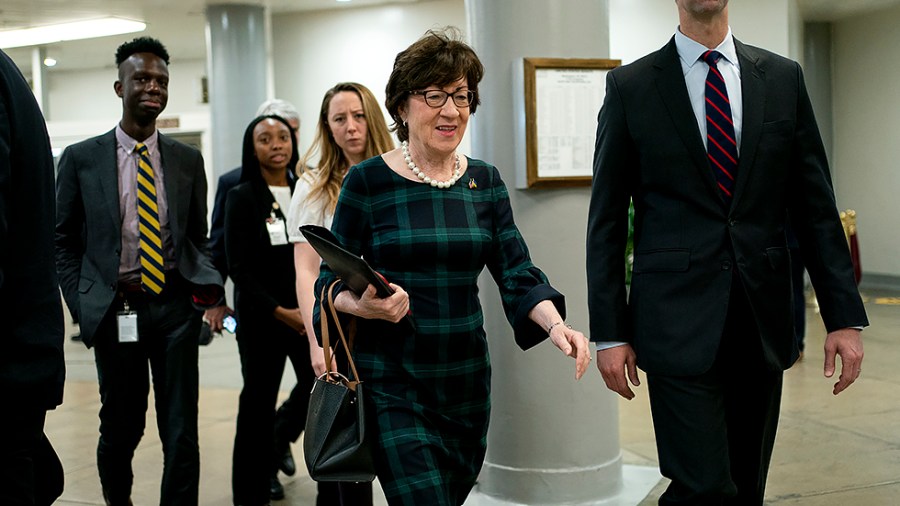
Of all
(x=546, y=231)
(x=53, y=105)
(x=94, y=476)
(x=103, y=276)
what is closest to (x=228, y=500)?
(x=94, y=476)

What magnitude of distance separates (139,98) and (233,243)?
2.87 ft

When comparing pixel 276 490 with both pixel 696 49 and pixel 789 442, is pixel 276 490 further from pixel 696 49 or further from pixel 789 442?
pixel 696 49

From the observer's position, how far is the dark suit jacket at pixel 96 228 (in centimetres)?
398

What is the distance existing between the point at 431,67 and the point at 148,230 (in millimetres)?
1810

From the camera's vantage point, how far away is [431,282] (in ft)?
8.87

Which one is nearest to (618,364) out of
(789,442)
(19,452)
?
(19,452)

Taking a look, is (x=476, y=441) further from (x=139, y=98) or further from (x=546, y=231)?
(x=139, y=98)

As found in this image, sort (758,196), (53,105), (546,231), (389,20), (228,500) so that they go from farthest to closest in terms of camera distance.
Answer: (53,105)
(389,20)
(228,500)
(546,231)
(758,196)

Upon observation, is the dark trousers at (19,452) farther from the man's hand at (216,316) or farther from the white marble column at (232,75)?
the white marble column at (232,75)

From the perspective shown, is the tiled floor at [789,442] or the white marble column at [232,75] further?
the white marble column at [232,75]

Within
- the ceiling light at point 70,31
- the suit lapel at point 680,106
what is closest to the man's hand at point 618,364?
the suit lapel at point 680,106

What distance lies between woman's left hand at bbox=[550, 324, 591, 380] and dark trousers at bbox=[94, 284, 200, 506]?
2036 millimetres

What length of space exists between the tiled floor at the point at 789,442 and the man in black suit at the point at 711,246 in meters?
2.03

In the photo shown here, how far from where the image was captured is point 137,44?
412 cm
